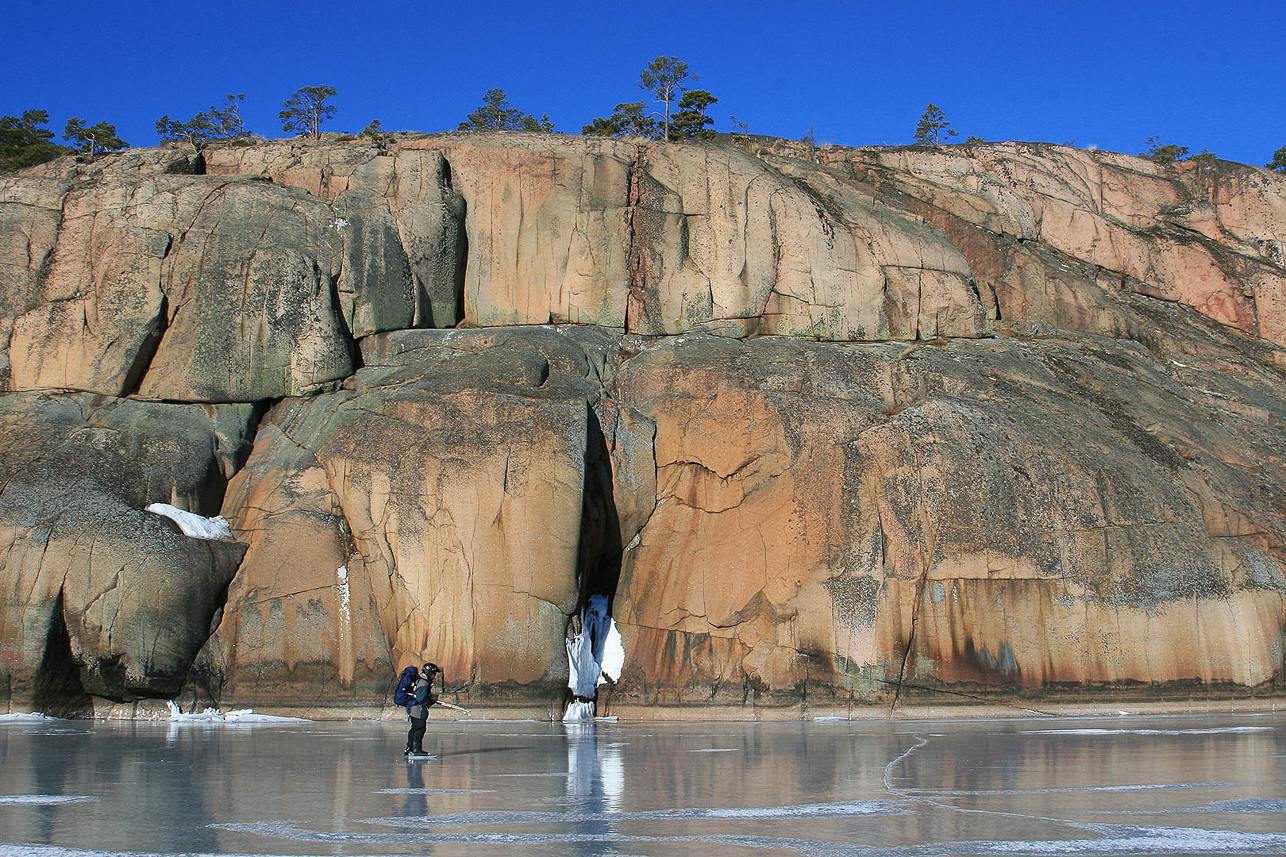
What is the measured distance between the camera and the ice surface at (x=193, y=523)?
25.4 m

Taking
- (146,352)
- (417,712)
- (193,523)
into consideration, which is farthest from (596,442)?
(146,352)

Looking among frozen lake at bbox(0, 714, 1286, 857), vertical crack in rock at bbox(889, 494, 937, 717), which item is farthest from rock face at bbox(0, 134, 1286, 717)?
frozen lake at bbox(0, 714, 1286, 857)

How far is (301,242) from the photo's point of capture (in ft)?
99.9

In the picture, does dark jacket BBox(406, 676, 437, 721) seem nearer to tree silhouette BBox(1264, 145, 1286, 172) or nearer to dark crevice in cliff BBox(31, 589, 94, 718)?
dark crevice in cliff BBox(31, 589, 94, 718)

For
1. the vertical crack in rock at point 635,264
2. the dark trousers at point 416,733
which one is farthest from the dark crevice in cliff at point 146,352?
the dark trousers at point 416,733

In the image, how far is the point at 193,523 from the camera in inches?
1008

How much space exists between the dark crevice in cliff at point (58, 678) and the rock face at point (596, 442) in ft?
0.28

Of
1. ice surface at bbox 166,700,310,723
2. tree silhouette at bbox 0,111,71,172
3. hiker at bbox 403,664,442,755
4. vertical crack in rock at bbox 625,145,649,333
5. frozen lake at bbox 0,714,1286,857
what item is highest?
tree silhouette at bbox 0,111,71,172

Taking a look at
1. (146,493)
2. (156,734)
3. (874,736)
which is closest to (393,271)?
(146,493)

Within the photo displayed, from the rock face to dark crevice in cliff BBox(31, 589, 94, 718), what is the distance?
0.28 ft

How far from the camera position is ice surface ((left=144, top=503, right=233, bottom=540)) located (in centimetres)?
2541

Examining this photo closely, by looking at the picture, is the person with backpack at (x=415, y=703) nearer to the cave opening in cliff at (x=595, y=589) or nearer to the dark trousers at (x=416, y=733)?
the dark trousers at (x=416, y=733)

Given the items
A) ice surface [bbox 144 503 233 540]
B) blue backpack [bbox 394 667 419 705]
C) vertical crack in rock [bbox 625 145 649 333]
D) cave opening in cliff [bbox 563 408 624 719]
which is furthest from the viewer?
vertical crack in rock [bbox 625 145 649 333]

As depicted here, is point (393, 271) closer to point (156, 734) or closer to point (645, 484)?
point (645, 484)
